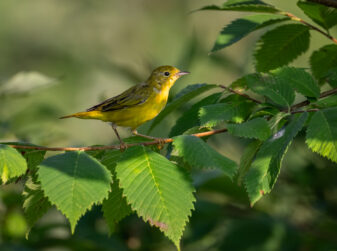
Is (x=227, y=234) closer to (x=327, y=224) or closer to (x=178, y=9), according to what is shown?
(x=327, y=224)

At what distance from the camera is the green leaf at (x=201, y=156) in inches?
65.1

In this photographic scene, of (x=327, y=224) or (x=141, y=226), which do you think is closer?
(x=327, y=224)

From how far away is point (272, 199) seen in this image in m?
4.03

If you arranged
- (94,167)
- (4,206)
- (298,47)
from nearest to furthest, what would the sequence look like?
(94,167)
(298,47)
(4,206)

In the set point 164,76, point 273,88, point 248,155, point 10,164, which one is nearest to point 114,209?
point 10,164

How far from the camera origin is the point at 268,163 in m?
1.77

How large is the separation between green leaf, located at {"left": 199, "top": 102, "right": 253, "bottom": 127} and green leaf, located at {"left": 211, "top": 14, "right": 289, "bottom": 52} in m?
0.38

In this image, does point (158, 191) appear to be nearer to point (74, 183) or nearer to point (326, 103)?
point (74, 183)

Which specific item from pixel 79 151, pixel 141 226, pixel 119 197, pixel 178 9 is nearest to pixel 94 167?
pixel 79 151

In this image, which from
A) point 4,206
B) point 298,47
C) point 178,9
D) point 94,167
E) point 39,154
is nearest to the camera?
point 94,167

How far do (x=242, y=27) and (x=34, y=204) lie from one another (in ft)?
4.18

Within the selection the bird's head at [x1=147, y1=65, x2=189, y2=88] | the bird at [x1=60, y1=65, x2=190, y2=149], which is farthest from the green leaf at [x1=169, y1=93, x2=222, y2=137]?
the bird's head at [x1=147, y1=65, x2=189, y2=88]

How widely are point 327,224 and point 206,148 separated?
6.53ft

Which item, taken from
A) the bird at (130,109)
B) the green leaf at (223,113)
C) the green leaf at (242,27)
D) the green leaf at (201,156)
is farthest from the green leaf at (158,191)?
the bird at (130,109)
